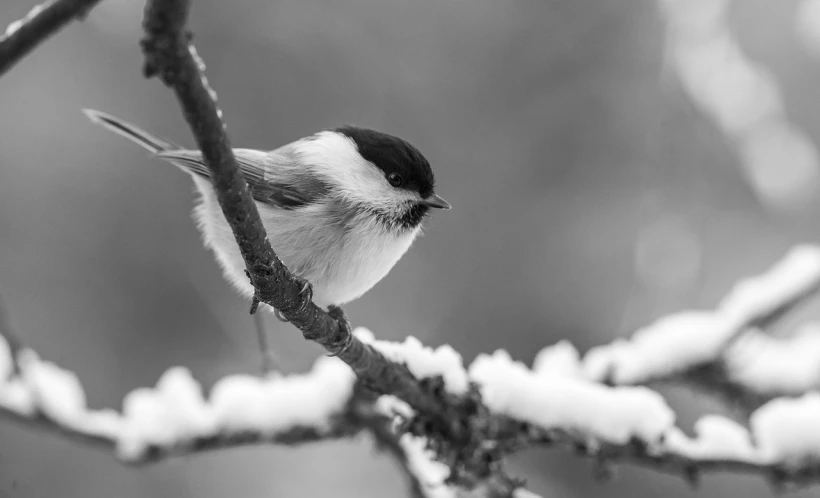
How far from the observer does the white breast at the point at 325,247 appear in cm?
190

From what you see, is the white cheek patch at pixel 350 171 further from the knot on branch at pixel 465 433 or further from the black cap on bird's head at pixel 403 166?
the knot on branch at pixel 465 433

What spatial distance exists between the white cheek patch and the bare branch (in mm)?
1225

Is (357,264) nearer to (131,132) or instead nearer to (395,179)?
(395,179)

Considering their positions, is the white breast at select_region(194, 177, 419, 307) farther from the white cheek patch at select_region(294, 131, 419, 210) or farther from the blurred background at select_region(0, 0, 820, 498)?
the blurred background at select_region(0, 0, 820, 498)

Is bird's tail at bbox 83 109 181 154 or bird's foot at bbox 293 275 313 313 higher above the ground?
bird's tail at bbox 83 109 181 154

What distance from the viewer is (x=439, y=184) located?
14.1 ft

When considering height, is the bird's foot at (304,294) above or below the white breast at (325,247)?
below

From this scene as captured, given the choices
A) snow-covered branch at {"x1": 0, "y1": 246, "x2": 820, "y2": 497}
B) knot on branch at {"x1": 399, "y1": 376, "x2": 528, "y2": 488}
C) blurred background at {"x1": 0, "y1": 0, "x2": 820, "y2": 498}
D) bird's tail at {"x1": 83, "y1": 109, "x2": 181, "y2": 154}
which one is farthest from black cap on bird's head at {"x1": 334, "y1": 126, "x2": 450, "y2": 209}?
blurred background at {"x1": 0, "y1": 0, "x2": 820, "y2": 498}

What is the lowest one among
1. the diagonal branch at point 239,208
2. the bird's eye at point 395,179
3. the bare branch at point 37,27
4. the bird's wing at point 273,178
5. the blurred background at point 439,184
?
the bare branch at point 37,27

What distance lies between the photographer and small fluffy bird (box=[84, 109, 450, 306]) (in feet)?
6.26

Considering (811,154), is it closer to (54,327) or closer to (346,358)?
(346,358)

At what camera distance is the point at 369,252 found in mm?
1918

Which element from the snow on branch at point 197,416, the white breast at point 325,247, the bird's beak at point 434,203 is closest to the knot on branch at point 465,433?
the snow on branch at point 197,416

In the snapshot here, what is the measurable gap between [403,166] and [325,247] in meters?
0.35
